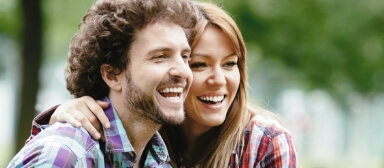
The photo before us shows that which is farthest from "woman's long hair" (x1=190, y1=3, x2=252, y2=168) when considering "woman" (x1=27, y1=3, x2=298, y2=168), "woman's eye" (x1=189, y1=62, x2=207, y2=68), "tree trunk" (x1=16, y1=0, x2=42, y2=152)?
"tree trunk" (x1=16, y1=0, x2=42, y2=152)

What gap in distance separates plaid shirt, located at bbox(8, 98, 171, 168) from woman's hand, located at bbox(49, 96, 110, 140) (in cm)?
4

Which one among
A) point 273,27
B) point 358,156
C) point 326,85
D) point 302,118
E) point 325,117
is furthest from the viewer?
point 325,117

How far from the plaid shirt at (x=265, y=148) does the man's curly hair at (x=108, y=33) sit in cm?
81

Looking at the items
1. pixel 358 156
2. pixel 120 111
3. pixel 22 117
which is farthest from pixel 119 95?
pixel 358 156

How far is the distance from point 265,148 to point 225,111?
36cm

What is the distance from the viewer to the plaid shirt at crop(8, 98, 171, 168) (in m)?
3.45

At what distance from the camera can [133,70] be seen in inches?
156

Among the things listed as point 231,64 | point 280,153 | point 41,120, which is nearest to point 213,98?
point 231,64

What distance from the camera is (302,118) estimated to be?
2208 centimetres

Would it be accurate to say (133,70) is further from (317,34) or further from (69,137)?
(317,34)

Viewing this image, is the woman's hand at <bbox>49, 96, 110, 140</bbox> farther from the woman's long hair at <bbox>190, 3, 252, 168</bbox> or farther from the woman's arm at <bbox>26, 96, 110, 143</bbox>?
the woman's long hair at <bbox>190, 3, 252, 168</bbox>

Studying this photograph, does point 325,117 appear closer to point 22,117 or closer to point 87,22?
point 22,117

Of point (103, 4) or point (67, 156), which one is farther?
point (103, 4)

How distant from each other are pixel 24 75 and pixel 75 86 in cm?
765
